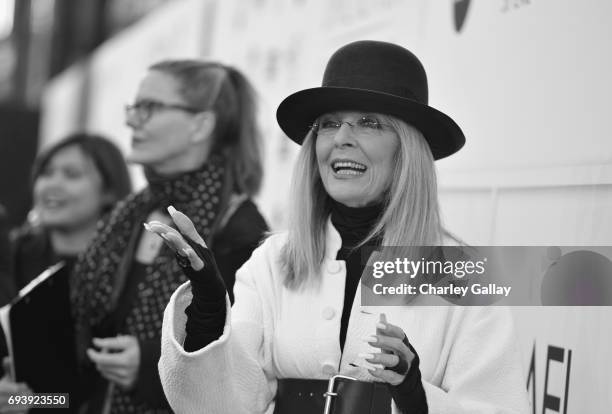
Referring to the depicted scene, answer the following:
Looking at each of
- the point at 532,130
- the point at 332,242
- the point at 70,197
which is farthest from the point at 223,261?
the point at 70,197

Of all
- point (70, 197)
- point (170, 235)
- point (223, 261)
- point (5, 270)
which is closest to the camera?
point (170, 235)

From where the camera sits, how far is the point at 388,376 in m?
1.77

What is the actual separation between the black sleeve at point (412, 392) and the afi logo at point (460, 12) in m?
1.51

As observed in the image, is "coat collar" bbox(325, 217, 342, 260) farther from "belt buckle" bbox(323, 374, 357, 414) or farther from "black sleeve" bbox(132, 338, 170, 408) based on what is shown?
"black sleeve" bbox(132, 338, 170, 408)

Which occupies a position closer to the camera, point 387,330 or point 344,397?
point 387,330

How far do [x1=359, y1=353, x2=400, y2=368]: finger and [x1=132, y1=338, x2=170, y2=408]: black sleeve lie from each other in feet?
4.03

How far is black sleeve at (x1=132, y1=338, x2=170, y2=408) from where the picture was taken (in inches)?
109

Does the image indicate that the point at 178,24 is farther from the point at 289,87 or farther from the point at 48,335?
the point at 48,335

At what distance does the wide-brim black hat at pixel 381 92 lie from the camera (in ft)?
6.91

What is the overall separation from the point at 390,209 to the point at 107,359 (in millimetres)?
1243

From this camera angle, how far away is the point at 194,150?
311 centimetres

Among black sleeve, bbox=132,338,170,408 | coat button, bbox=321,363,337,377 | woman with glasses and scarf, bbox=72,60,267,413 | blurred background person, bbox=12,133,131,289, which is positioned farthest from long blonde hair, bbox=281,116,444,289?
blurred background person, bbox=12,133,131,289

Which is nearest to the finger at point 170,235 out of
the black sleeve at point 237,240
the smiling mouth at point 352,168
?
the smiling mouth at point 352,168

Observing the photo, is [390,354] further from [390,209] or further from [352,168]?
[352,168]
